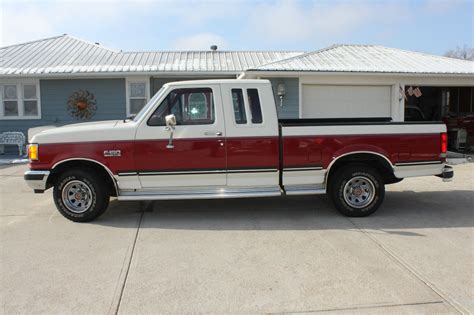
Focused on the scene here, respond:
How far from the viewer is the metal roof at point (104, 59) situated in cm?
1368

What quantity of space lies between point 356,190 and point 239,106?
2224 millimetres

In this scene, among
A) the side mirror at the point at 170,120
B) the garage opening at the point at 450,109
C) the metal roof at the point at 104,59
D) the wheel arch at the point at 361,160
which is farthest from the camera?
the garage opening at the point at 450,109

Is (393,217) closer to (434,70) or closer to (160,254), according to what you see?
(160,254)

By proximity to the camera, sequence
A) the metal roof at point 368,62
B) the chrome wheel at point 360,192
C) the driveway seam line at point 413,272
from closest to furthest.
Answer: the driveway seam line at point 413,272 → the chrome wheel at point 360,192 → the metal roof at point 368,62

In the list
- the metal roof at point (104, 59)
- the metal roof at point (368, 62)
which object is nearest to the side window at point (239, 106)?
the metal roof at point (368, 62)

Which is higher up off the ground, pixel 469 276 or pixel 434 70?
pixel 434 70

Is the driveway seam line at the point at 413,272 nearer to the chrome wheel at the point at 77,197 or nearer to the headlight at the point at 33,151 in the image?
the chrome wheel at the point at 77,197

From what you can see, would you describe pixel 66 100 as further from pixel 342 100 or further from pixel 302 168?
pixel 302 168

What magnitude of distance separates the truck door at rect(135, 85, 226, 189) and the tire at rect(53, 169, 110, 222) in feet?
2.14

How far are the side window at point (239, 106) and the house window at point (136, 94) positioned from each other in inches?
355

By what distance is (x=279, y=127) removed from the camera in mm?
5898

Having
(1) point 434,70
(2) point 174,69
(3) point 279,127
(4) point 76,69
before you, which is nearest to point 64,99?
(4) point 76,69

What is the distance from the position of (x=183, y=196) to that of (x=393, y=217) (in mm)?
3265

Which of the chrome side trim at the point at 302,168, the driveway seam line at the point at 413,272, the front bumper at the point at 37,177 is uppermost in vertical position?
the chrome side trim at the point at 302,168
